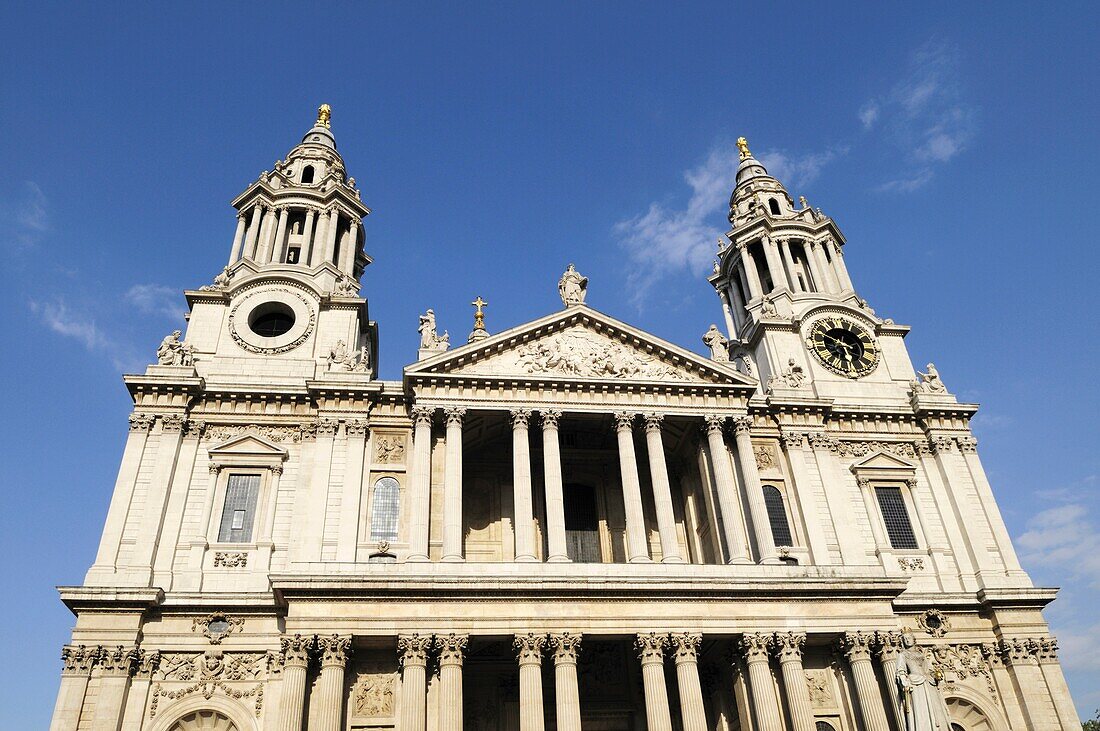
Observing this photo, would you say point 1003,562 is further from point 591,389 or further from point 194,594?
point 194,594

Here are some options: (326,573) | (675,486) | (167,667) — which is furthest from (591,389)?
(167,667)

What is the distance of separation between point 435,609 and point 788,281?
2508 centimetres

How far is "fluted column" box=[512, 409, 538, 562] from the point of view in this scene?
27.1m

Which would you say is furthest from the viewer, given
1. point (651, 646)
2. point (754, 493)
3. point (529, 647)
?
point (754, 493)

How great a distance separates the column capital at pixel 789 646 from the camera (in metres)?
26.1

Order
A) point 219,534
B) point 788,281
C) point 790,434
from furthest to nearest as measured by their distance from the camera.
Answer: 1. point 788,281
2. point 790,434
3. point 219,534

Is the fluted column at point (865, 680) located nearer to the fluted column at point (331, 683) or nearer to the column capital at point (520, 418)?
the column capital at point (520, 418)

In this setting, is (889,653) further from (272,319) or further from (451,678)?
(272,319)

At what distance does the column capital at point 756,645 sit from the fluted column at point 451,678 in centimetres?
890

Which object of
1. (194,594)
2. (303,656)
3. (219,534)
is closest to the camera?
(303,656)

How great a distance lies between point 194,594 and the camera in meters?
26.1

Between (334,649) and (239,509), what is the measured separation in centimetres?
738

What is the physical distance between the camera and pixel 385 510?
94.7ft

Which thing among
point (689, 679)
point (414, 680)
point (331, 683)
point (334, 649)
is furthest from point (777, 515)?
point (331, 683)
